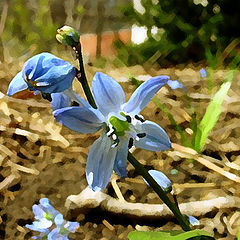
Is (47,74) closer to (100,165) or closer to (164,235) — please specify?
(100,165)

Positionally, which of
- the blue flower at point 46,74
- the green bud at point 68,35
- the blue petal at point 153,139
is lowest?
the blue petal at point 153,139

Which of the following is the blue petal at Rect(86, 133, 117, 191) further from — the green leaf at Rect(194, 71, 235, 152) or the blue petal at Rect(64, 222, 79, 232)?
the green leaf at Rect(194, 71, 235, 152)

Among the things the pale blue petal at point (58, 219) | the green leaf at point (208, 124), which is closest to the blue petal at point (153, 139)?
the pale blue petal at point (58, 219)

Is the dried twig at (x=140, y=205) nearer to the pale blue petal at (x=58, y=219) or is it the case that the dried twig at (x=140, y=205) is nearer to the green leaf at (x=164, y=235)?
the pale blue petal at (x=58, y=219)

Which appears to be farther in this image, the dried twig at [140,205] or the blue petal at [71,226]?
the dried twig at [140,205]

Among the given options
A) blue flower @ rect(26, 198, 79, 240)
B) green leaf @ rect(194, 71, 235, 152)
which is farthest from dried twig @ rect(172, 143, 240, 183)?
blue flower @ rect(26, 198, 79, 240)

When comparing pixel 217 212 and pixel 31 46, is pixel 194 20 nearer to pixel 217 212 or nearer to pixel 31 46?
pixel 31 46

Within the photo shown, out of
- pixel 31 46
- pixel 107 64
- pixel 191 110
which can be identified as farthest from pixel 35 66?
pixel 31 46

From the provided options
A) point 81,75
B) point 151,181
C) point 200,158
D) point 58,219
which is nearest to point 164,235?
point 151,181
